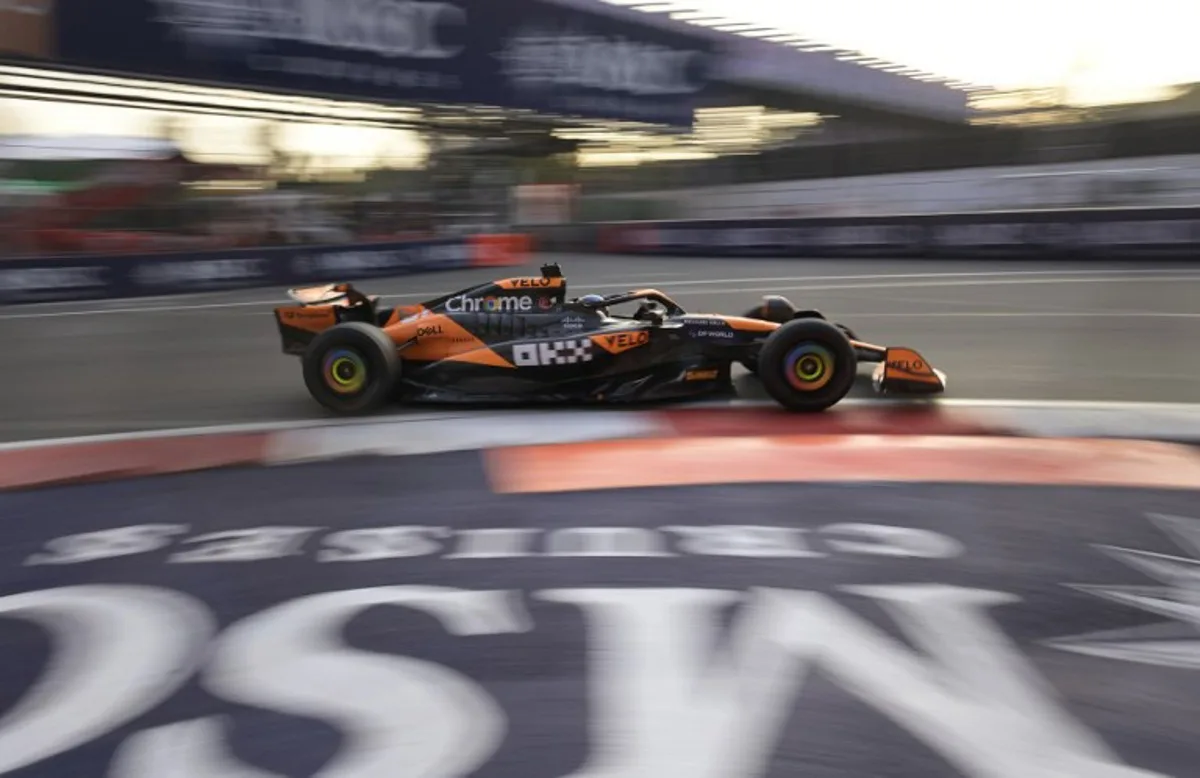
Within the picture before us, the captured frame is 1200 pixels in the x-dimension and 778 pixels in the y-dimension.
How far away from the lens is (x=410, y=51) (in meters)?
21.5

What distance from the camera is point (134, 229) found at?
16.0 meters

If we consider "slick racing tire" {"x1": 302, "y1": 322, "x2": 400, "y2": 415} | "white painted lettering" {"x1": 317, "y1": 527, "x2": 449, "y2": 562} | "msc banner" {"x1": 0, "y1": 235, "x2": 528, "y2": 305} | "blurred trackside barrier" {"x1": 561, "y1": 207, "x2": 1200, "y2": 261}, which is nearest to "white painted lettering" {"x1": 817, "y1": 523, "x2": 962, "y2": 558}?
"white painted lettering" {"x1": 317, "y1": 527, "x2": 449, "y2": 562}

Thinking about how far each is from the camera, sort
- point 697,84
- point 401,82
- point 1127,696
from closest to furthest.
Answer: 1. point 1127,696
2. point 401,82
3. point 697,84

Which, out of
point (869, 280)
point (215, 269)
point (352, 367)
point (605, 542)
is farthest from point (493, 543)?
point (215, 269)

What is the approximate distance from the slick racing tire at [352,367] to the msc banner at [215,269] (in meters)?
10.2

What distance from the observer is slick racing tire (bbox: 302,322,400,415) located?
6.66m

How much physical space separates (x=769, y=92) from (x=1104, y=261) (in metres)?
19.8

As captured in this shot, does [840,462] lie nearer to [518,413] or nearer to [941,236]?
[518,413]

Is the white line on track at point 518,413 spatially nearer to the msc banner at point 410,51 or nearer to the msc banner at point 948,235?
the msc banner at point 948,235

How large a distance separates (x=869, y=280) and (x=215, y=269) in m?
10.8

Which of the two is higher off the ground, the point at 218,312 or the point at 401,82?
the point at 401,82

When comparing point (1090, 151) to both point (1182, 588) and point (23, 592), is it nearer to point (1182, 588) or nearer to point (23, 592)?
point (1182, 588)

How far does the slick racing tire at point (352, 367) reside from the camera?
21.9 ft

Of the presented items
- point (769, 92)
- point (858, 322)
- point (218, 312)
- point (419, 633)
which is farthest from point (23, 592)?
point (769, 92)
